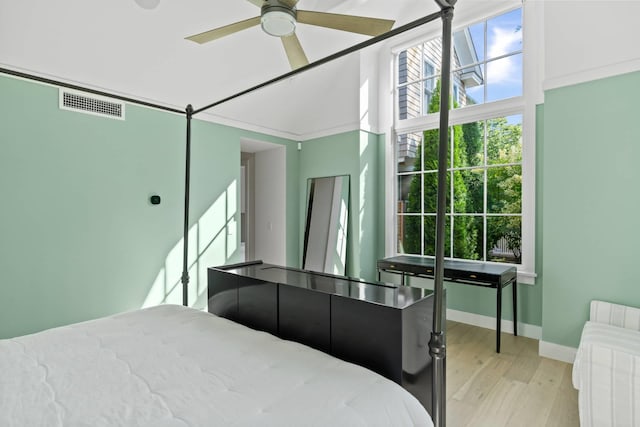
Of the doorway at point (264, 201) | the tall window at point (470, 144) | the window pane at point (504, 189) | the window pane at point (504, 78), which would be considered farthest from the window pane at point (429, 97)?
the doorway at point (264, 201)

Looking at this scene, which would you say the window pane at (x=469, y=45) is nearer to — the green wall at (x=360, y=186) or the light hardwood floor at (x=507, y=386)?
the green wall at (x=360, y=186)

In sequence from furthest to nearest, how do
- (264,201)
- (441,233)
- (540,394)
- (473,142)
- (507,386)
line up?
(264,201)
(473,142)
(507,386)
(540,394)
(441,233)

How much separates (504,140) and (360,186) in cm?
164

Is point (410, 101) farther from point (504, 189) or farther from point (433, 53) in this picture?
point (504, 189)

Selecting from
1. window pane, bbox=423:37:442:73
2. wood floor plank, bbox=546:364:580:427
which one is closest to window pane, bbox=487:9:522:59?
A: window pane, bbox=423:37:442:73

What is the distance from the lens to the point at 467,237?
3752mm

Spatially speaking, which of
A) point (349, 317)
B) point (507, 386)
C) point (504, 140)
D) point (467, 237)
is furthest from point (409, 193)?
point (349, 317)

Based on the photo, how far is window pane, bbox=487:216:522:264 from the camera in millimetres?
3408

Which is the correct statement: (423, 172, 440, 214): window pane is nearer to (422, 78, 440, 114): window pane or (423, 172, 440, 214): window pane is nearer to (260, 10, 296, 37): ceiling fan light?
(422, 78, 440, 114): window pane

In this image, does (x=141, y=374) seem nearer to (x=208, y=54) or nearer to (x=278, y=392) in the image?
(x=278, y=392)

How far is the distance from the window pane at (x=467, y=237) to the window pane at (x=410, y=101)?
1425 mm

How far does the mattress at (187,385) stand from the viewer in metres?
0.97

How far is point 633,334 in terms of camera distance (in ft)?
7.12

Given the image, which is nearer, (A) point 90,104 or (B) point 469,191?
(A) point 90,104
